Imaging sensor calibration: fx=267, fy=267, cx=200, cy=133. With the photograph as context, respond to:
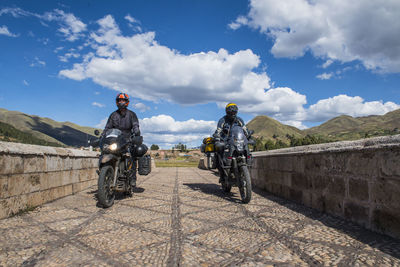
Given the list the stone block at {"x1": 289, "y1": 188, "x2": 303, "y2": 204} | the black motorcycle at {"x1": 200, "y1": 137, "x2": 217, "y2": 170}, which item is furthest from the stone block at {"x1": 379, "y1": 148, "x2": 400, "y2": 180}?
the black motorcycle at {"x1": 200, "y1": 137, "x2": 217, "y2": 170}

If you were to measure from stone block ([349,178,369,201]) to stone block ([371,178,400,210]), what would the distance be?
0.37ft

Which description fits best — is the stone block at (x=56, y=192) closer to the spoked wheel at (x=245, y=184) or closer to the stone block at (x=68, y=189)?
the stone block at (x=68, y=189)

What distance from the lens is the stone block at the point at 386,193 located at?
2608 millimetres

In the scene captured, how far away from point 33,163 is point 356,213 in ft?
15.2

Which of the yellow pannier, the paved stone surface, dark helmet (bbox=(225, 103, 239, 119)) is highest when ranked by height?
dark helmet (bbox=(225, 103, 239, 119))

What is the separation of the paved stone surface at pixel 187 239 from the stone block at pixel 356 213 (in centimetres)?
10

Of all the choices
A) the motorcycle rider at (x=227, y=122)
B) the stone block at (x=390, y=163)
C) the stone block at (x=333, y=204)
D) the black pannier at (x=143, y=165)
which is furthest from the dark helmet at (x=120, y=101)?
the stone block at (x=390, y=163)

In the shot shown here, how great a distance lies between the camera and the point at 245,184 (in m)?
4.99

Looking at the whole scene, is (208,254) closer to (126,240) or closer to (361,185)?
(126,240)

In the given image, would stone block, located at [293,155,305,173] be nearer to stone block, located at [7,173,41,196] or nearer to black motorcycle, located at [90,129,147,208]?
black motorcycle, located at [90,129,147,208]

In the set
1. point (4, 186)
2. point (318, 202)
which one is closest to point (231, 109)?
point (318, 202)

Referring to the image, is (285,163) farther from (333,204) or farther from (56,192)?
(56,192)

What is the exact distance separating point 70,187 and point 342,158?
521cm

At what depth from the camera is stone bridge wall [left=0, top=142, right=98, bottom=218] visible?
139 inches
